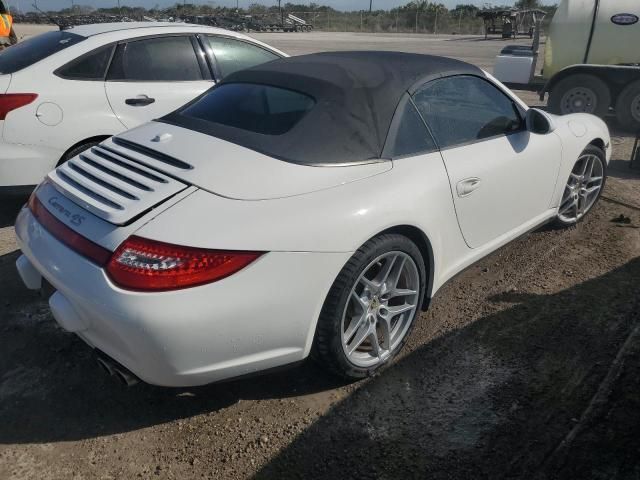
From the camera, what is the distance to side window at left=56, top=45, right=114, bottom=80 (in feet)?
14.6

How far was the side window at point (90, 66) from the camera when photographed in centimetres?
444

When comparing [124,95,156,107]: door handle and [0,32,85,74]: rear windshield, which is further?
[124,95,156,107]: door handle

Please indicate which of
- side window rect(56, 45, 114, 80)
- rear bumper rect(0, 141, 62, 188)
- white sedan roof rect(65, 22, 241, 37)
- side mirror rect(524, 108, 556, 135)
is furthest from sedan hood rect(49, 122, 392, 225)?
white sedan roof rect(65, 22, 241, 37)

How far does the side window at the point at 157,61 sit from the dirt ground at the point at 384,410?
2.22 metres

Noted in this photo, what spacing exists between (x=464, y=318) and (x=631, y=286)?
1.25 metres

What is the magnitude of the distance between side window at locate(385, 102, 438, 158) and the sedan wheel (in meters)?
1.82

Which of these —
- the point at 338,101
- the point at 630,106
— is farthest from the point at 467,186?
the point at 630,106

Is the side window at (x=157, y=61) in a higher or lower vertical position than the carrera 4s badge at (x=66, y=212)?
higher

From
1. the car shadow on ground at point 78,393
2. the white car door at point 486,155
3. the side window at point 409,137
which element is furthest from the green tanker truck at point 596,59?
the car shadow on ground at point 78,393

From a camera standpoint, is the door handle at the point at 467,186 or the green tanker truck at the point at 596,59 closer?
the door handle at the point at 467,186

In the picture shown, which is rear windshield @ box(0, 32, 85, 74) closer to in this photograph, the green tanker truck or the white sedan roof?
the white sedan roof

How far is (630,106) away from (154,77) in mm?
7368

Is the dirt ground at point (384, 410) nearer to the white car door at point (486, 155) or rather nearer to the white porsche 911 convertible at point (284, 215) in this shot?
the white porsche 911 convertible at point (284, 215)

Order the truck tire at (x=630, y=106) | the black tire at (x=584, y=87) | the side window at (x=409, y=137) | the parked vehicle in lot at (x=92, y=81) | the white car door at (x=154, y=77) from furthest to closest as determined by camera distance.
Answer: the black tire at (x=584, y=87) → the truck tire at (x=630, y=106) → the white car door at (x=154, y=77) → the parked vehicle in lot at (x=92, y=81) → the side window at (x=409, y=137)
